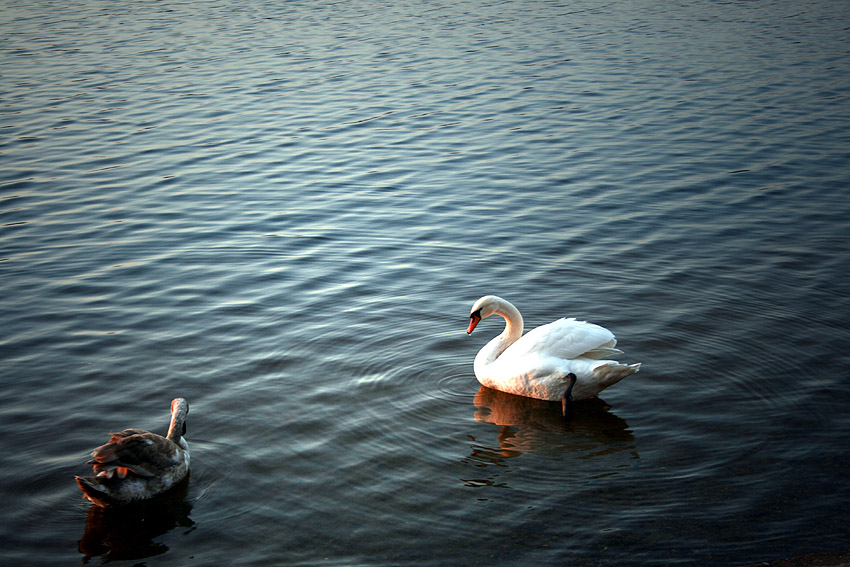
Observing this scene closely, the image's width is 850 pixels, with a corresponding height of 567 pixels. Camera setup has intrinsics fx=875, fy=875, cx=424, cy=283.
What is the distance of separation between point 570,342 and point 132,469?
4.30m

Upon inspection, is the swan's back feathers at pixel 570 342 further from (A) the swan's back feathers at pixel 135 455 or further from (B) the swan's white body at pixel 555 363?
(A) the swan's back feathers at pixel 135 455

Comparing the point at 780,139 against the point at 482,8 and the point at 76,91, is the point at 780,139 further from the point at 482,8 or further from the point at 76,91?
the point at 482,8

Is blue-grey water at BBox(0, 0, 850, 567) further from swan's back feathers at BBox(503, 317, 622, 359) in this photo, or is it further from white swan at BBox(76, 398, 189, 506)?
swan's back feathers at BBox(503, 317, 622, 359)

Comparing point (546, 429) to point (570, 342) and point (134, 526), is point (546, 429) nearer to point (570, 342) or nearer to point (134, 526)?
point (570, 342)

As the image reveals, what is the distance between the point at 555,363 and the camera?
873 centimetres

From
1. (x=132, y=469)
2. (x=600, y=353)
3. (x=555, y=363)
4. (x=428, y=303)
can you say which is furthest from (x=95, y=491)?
(x=428, y=303)

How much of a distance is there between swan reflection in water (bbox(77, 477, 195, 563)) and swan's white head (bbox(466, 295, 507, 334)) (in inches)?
141

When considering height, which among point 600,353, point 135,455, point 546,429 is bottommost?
point 546,429

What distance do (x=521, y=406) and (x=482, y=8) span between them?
30.2m

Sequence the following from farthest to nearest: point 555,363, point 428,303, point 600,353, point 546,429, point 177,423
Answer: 1. point 428,303
2. point 600,353
3. point 555,363
4. point 546,429
5. point 177,423

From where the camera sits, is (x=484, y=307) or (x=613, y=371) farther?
(x=484, y=307)

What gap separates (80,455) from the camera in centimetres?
786

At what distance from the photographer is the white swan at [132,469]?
6.88m

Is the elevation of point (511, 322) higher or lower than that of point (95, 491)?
lower
